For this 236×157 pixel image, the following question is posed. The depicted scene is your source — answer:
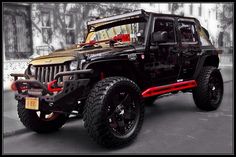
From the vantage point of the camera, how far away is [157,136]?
14.8 feet

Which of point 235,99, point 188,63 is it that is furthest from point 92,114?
point 235,99

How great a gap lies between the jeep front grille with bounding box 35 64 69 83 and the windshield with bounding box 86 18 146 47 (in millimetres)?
996

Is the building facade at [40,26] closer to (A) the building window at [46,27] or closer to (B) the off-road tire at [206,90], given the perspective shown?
(A) the building window at [46,27]

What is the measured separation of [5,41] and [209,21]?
2010cm

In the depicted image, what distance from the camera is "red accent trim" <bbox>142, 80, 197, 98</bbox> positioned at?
188 inches

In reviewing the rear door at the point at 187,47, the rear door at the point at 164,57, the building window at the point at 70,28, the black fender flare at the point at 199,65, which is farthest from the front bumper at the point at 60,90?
the building window at the point at 70,28

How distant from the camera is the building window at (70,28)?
47.2 ft

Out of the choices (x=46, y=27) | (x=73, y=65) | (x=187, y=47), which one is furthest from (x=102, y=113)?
(x=46, y=27)

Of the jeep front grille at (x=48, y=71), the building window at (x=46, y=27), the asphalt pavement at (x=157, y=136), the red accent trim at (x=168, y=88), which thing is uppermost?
the building window at (x=46, y=27)

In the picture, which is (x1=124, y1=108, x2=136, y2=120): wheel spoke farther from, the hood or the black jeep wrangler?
the hood

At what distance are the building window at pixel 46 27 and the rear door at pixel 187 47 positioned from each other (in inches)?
358

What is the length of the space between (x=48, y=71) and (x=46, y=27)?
10000mm

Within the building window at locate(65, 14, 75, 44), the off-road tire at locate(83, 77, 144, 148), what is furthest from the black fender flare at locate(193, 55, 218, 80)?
the building window at locate(65, 14, 75, 44)

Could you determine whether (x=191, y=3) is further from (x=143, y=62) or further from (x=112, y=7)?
(x=143, y=62)
